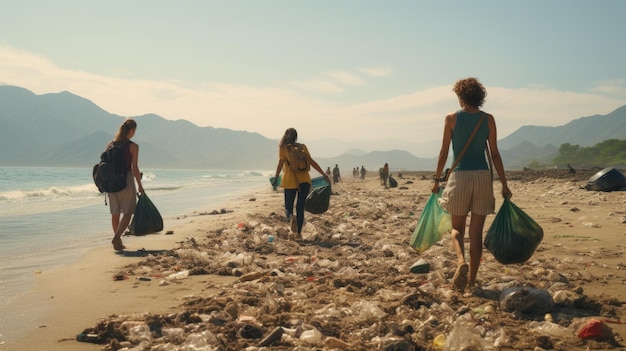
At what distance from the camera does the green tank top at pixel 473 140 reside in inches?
178

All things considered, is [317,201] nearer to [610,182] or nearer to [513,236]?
[513,236]

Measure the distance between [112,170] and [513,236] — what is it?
6.00 meters

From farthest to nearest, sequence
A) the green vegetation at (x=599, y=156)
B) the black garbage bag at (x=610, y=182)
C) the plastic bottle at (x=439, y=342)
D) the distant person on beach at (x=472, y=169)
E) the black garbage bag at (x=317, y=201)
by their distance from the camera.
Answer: the green vegetation at (x=599, y=156)
the black garbage bag at (x=610, y=182)
the black garbage bag at (x=317, y=201)
the distant person on beach at (x=472, y=169)
the plastic bottle at (x=439, y=342)

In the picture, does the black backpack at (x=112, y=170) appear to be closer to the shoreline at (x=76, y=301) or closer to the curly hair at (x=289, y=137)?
the shoreline at (x=76, y=301)

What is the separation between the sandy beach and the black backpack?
1.09m

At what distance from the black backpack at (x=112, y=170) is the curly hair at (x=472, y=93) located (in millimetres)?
5441

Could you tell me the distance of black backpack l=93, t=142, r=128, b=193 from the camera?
7336mm

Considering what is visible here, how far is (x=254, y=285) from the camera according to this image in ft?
15.3

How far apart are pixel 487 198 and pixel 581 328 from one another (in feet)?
4.98

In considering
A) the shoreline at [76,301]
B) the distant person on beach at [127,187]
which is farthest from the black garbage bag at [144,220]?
the shoreline at [76,301]

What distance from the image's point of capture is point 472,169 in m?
4.54

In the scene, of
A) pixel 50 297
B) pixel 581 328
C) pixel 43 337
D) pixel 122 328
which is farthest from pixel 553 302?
pixel 50 297

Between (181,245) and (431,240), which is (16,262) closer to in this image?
(181,245)

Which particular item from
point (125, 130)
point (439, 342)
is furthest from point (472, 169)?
point (125, 130)
